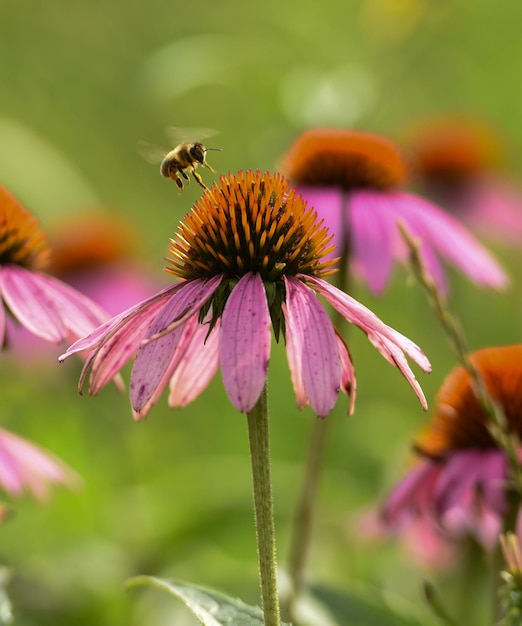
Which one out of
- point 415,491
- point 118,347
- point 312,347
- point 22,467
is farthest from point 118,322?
point 415,491

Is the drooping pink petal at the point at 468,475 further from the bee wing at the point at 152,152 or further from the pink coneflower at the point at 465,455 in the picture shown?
the bee wing at the point at 152,152

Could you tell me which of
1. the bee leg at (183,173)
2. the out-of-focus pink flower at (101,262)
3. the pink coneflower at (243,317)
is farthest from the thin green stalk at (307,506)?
the out-of-focus pink flower at (101,262)

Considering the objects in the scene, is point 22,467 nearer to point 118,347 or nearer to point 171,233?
point 118,347

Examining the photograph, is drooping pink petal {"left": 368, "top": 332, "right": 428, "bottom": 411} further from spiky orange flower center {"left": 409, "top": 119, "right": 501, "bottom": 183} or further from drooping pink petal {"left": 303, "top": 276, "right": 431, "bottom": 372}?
spiky orange flower center {"left": 409, "top": 119, "right": 501, "bottom": 183}

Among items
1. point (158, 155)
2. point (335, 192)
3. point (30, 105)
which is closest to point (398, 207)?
point (335, 192)

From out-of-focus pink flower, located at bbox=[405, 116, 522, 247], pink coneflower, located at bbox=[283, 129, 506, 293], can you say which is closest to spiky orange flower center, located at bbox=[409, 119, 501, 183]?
out-of-focus pink flower, located at bbox=[405, 116, 522, 247]

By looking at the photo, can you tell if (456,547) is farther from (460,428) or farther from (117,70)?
(117,70)
